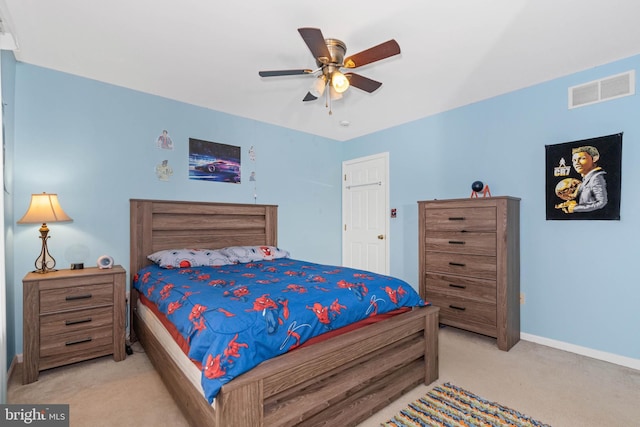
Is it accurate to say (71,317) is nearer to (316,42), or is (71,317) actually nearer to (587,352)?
(316,42)

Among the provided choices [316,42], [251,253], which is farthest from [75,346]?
[316,42]

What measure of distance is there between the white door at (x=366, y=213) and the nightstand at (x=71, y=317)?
3.16 meters

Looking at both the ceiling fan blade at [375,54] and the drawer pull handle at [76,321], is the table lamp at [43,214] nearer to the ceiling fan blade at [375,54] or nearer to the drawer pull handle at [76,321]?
the drawer pull handle at [76,321]

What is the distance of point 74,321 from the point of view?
245cm

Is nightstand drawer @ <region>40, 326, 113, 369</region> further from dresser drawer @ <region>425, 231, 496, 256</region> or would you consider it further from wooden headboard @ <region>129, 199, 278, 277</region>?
dresser drawer @ <region>425, 231, 496, 256</region>

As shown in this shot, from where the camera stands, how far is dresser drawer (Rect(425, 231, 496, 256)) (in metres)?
2.95

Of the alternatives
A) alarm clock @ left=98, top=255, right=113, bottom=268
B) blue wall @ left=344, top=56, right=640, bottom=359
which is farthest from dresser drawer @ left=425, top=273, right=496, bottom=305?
alarm clock @ left=98, top=255, right=113, bottom=268

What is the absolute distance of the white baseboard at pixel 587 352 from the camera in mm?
2504

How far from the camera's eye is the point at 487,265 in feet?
9.71

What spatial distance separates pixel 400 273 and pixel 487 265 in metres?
1.39

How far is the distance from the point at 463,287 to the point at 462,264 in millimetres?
231

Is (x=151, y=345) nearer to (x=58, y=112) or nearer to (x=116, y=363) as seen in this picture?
(x=116, y=363)

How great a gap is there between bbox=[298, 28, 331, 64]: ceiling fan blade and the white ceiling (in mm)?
252

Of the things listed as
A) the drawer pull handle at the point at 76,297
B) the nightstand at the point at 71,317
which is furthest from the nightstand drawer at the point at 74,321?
the drawer pull handle at the point at 76,297
